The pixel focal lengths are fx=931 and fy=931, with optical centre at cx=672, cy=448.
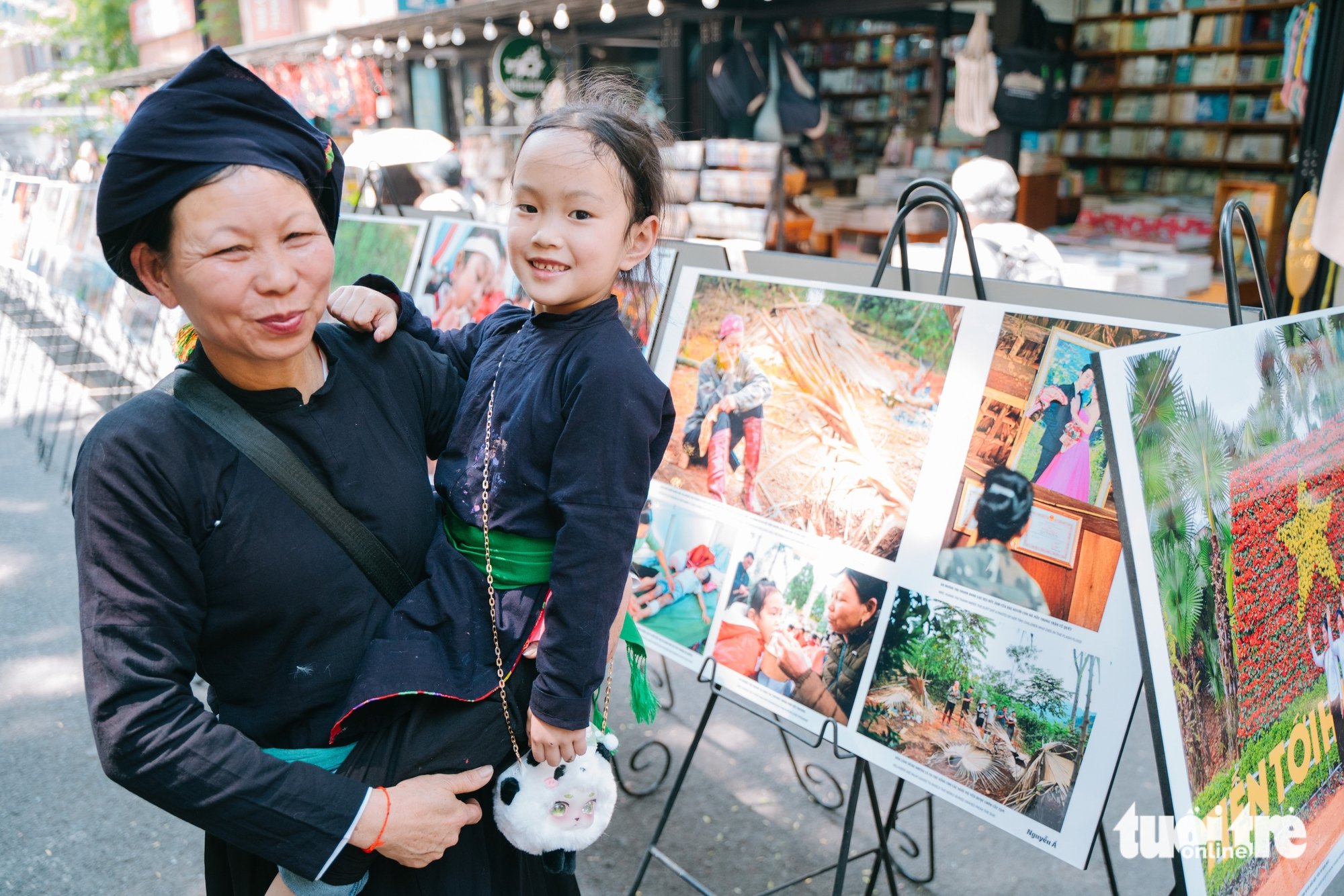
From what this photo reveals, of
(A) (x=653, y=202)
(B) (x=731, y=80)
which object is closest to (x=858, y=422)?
(A) (x=653, y=202)

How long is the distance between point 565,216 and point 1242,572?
977 millimetres

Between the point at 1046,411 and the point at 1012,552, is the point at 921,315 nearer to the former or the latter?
the point at 1046,411

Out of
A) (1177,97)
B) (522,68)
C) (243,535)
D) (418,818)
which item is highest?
(522,68)

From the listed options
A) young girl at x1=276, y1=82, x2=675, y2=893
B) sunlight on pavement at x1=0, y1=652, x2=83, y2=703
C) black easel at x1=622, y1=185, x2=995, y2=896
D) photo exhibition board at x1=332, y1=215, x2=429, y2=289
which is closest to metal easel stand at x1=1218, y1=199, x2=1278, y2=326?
black easel at x1=622, y1=185, x2=995, y2=896

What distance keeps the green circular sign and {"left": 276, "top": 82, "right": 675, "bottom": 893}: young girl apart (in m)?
7.92

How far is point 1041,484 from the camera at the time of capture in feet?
4.64

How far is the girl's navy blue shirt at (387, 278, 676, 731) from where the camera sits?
1.17 m

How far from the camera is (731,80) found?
7316mm

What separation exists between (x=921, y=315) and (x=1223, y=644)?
70 centimetres

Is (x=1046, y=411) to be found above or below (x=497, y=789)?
above

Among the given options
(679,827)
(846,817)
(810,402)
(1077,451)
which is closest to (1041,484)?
(1077,451)

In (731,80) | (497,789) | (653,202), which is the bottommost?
(497,789)

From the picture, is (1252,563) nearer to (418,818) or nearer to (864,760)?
(864,760)

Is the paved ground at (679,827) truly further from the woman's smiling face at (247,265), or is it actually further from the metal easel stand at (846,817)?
the woman's smiling face at (247,265)
